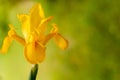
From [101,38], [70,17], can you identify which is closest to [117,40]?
[101,38]

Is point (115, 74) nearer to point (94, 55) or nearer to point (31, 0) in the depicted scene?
point (94, 55)

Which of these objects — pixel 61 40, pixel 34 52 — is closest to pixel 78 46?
pixel 61 40

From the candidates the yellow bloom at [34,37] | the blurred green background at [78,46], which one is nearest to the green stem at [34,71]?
the yellow bloom at [34,37]

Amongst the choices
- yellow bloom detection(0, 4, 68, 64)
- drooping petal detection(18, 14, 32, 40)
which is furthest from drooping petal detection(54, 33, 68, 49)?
drooping petal detection(18, 14, 32, 40)

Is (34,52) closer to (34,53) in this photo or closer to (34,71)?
(34,53)

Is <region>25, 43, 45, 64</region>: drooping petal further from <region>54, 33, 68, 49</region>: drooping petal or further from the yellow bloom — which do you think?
<region>54, 33, 68, 49</region>: drooping petal
